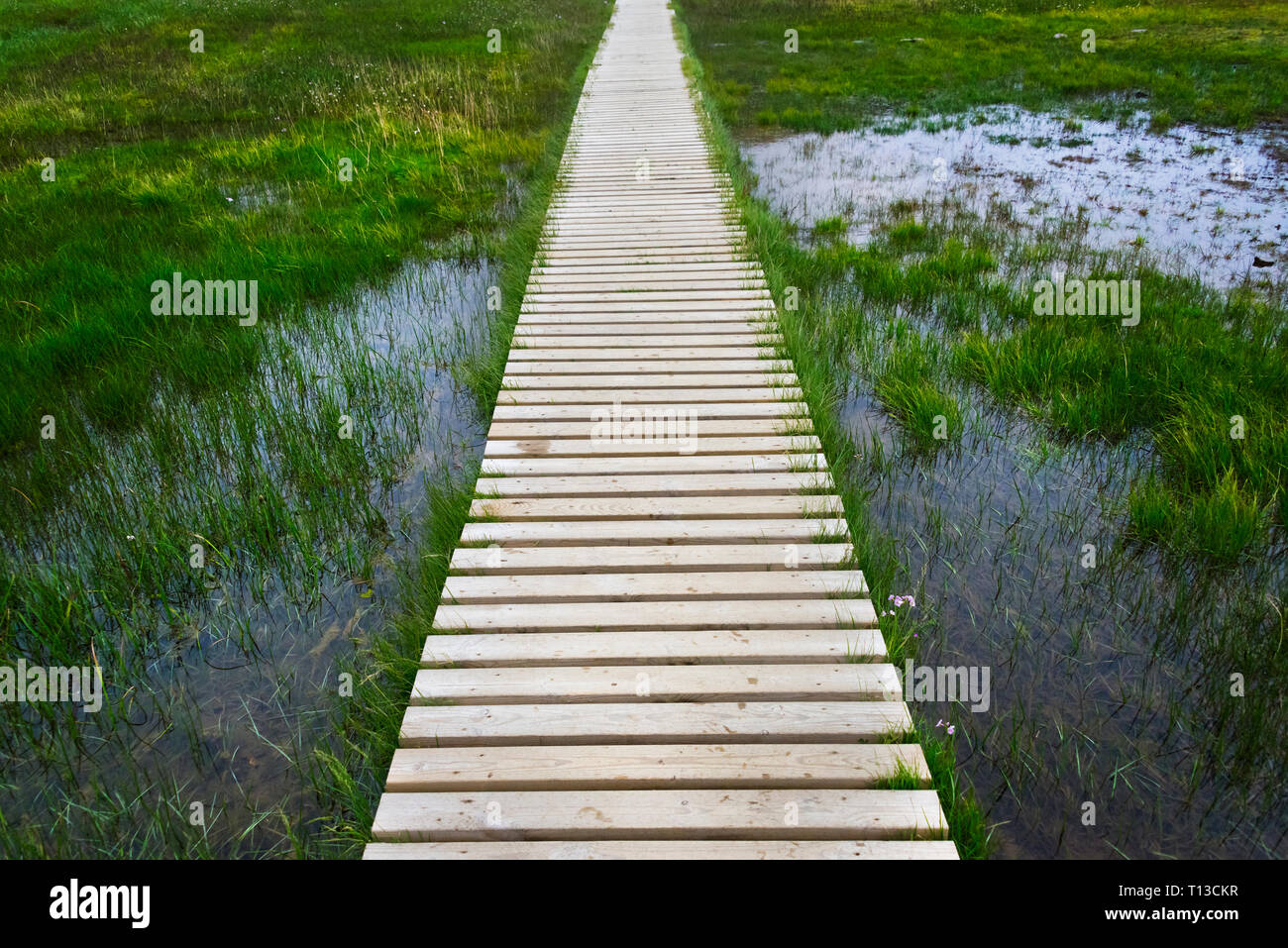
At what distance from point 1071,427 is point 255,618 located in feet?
15.3

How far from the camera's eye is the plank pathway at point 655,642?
2.59 m

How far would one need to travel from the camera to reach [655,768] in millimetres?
2762

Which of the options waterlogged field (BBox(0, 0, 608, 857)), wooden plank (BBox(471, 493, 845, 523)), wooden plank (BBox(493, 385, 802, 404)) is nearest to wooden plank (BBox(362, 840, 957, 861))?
waterlogged field (BBox(0, 0, 608, 857))

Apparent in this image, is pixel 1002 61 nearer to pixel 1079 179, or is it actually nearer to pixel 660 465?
pixel 1079 179

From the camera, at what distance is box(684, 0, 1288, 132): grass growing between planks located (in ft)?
40.3

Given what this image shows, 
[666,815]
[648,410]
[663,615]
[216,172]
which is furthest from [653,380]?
[216,172]

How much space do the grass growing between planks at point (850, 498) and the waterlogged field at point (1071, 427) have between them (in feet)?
0.09

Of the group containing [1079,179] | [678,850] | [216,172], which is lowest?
[678,850]

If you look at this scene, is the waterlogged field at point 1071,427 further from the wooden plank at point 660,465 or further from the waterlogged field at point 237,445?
the waterlogged field at point 237,445

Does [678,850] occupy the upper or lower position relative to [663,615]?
lower

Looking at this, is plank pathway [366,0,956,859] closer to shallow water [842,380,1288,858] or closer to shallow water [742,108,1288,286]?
shallow water [842,380,1288,858]

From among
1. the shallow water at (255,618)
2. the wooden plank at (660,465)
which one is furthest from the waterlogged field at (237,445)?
the wooden plank at (660,465)

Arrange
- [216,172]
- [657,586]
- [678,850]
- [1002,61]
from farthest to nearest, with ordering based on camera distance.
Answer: [1002,61] → [216,172] → [657,586] → [678,850]

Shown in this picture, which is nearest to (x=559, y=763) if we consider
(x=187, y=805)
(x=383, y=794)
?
(x=383, y=794)
